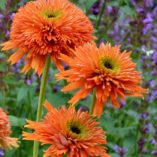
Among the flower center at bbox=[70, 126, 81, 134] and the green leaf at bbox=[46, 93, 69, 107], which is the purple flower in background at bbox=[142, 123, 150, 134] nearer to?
the green leaf at bbox=[46, 93, 69, 107]

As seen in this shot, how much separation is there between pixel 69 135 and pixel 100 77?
0.50 ft

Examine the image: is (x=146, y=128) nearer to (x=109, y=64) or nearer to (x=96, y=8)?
(x=96, y=8)

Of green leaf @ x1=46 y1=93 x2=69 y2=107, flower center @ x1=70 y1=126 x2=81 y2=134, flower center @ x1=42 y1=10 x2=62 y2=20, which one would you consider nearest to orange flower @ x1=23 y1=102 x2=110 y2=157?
flower center @ x1=70 y1=126 x2=81 y2=134

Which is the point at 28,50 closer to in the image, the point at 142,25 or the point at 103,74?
the point at 103,74

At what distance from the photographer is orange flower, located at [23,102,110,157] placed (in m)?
1.23

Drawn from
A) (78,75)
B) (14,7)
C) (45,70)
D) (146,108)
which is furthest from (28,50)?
(146,108)

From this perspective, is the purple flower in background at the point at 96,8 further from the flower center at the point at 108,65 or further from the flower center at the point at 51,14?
the flower center at the point at 108,65

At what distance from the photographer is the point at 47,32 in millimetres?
1438

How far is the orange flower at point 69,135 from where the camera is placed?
1.23 metres

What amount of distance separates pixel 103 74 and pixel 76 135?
0.51 feet

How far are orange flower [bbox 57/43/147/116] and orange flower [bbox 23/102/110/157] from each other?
0.18ft

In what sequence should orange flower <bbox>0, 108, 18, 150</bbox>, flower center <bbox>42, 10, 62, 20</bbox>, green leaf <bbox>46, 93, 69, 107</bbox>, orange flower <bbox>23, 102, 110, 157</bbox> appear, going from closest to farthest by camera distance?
orange flower <bbox>23, 102, 110, 157</bbox> < orange flower <bbox>0, 108, 18, 150</bbox> < flower center <bbox>42, 10, 62, 20</bbox> < green leaf <bbox>46, 93, 69, 107</bbox>

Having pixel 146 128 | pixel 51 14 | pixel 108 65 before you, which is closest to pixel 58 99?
pixel 146 128

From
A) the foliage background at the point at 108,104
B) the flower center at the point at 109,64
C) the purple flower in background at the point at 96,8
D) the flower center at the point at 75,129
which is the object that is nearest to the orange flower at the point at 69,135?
the flower center at the point at 75,129
